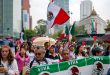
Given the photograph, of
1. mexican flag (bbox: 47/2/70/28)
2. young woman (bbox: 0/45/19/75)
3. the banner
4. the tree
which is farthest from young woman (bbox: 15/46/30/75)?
the tree

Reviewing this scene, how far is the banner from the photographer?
6711 mm

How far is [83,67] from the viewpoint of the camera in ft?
22.3

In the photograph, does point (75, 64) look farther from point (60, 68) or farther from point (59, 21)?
point (59, 21)

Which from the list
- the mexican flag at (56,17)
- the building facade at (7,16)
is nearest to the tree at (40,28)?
the building facade at (7,16)

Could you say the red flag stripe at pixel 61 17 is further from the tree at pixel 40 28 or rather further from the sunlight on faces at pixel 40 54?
the tree at pixel 40 28

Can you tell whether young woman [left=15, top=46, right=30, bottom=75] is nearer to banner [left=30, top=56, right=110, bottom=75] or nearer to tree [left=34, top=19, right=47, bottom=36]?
banner [left=30, top=56, right=110, bottom=75]

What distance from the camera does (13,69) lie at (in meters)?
6.96

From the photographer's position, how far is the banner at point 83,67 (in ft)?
22.0

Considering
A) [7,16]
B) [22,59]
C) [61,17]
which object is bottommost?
[22,59]

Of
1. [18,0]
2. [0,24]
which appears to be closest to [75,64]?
[0,24]

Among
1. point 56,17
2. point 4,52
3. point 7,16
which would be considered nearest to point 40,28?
point 7,16

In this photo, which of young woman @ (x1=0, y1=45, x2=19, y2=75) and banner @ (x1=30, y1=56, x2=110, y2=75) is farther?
young woman @ (x1=0, y1=45, x2=19, y2=75)

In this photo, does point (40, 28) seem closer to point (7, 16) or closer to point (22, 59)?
point (7, 16)

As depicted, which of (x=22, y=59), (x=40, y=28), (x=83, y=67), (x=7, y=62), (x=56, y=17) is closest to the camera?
(x=83, y=67)
